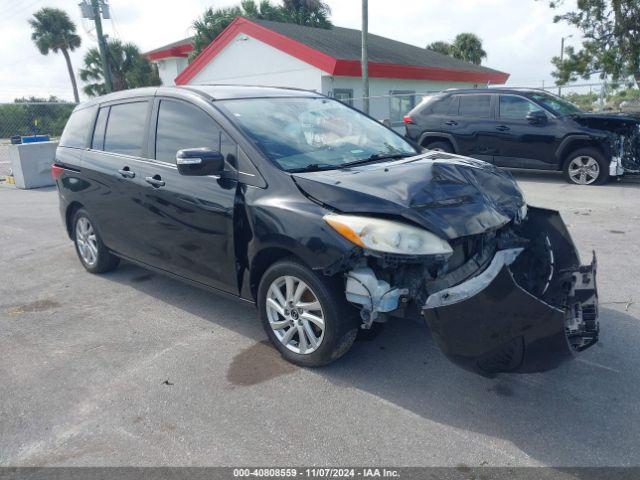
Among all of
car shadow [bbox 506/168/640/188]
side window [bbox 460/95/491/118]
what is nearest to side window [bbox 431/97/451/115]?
side window [bbox 460/95/491/118]

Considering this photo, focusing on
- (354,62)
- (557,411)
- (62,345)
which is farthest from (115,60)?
(557,411)

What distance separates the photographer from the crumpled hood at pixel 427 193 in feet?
10.3

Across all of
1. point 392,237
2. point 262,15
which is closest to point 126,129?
point 392,237

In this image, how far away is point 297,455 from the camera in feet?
9.00

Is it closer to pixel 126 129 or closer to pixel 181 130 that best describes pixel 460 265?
pixel 181 130

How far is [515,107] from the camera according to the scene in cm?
1034

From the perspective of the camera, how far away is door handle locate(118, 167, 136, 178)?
182 inches

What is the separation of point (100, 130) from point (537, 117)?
25.3 feet

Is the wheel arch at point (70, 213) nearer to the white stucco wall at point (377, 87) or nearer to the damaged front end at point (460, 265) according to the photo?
the damaged front end at point (460, 265)

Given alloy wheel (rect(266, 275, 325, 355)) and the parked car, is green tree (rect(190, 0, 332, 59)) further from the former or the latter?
alloy wheel (rect(266, 275, 325, 355))

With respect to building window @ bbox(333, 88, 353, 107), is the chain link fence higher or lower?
lower

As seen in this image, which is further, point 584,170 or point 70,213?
point 584,170

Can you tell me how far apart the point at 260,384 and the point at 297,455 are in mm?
753

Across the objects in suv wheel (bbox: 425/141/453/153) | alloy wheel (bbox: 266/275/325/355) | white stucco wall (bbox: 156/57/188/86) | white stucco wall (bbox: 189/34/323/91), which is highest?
white stucco wall (bbox: 156/57/188/86)
